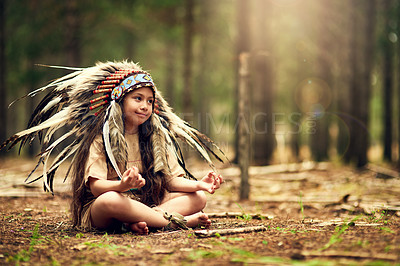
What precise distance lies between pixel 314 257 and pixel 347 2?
31.2 feet

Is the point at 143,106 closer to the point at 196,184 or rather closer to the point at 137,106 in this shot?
the point at 137,106

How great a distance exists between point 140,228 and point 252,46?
18.6ft

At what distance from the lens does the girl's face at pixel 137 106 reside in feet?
11.1

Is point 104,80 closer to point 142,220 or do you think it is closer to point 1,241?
point 142,220

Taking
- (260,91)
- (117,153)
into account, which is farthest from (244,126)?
(260,91)

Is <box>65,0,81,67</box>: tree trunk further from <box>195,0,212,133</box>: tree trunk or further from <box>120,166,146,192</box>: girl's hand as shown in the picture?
<box>120,166,146,192</box>: girl's hand

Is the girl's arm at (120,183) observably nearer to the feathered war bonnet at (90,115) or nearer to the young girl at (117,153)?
the young girl at (117,153)

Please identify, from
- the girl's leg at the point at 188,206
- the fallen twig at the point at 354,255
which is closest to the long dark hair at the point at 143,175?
the girl's leg at the point at 188,206

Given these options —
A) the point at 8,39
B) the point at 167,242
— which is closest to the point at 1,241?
the point at 167,242

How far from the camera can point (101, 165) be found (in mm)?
3229

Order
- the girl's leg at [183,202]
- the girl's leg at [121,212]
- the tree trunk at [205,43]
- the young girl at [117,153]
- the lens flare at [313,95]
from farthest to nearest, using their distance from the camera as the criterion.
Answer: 1. the lens flare at [313,95]
2. the tree trunk at [205,43]
3. the girl's leg at [183,202]
4. the young girl at [117,153]
5. the girl's leg at [121,212]

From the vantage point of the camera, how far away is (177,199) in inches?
136

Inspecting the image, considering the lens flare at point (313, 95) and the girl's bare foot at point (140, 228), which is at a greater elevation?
the lens flare at point (313, 95)

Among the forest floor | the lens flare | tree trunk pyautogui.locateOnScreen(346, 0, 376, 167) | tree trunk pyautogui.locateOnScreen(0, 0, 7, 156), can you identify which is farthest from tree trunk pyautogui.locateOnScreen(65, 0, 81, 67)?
the lens flare
